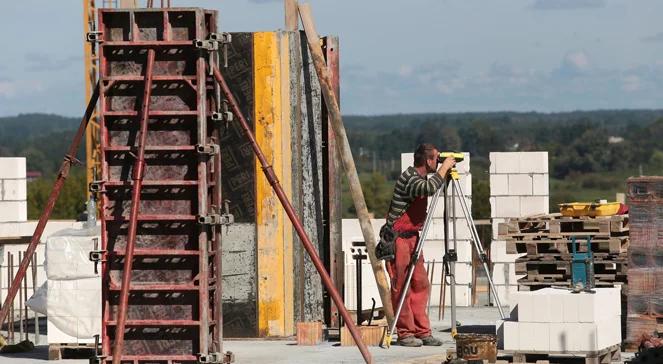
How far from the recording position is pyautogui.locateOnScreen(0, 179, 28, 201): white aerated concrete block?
24797mm

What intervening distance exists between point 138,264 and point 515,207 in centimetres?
839

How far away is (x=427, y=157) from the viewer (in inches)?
711

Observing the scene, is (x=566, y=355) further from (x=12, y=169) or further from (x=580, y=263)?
(x=12, y=169)

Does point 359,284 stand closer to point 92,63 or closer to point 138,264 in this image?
point 138,264

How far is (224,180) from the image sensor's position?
19469mm

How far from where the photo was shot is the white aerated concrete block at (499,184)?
23.0 metres

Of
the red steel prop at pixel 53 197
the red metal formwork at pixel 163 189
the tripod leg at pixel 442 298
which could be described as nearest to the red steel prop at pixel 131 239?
the red metal formwork at pixel 163 189

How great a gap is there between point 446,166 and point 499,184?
205 inches

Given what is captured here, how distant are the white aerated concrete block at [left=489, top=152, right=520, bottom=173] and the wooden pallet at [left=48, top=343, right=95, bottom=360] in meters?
7.29

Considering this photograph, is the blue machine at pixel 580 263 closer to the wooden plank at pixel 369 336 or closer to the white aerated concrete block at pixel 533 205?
the wooden plank at pixel 369 336

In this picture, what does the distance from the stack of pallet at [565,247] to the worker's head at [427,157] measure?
135 cm

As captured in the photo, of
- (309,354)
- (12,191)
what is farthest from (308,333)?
(12,191)

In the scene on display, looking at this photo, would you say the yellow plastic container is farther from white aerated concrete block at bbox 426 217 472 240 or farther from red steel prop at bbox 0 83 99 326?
red steel prop at bbox 0 83 99 326

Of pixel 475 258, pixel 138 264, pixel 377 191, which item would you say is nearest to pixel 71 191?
pixel 377 191
